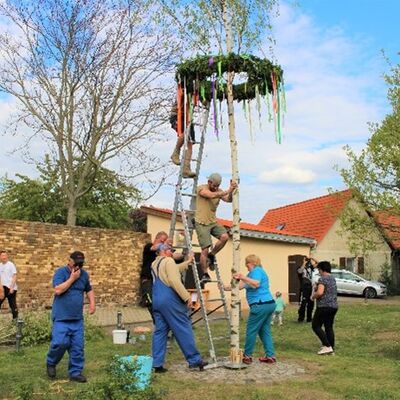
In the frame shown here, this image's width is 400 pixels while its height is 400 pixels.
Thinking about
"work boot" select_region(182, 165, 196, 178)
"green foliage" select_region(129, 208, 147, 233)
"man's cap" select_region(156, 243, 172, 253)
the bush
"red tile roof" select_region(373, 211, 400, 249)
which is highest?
"green foliage" select_region(129, 208, 147, 233)

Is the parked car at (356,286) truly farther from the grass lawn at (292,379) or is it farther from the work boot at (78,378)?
the work boot at (78,378)

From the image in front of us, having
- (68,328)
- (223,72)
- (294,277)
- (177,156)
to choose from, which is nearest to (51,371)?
(68,328)

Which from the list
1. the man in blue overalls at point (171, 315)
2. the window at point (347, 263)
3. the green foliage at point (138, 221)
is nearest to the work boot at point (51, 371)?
A: the man in blue overalls at point (171, 315)

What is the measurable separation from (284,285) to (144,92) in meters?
9.68

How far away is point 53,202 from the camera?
29.7 meters

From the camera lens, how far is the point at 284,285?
23719 mm

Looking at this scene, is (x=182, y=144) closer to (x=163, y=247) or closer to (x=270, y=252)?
(x=163, y=247)

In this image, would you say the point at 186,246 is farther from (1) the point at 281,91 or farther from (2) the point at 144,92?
(2) the point at 144,92

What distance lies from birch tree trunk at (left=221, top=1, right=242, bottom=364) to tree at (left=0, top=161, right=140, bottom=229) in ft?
62.9

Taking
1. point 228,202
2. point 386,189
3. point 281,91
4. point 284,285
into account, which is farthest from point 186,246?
point 386,189

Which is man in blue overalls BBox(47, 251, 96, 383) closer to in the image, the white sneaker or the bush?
the bush

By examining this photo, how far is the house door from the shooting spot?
24330 millimetres

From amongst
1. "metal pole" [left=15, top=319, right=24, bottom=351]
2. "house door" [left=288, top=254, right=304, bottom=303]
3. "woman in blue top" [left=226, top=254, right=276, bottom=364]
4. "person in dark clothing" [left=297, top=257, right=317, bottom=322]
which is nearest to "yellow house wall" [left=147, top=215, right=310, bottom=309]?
"house door" [left=288, top=254, right=304, bottom=303]

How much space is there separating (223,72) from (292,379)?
4495 millimetres
